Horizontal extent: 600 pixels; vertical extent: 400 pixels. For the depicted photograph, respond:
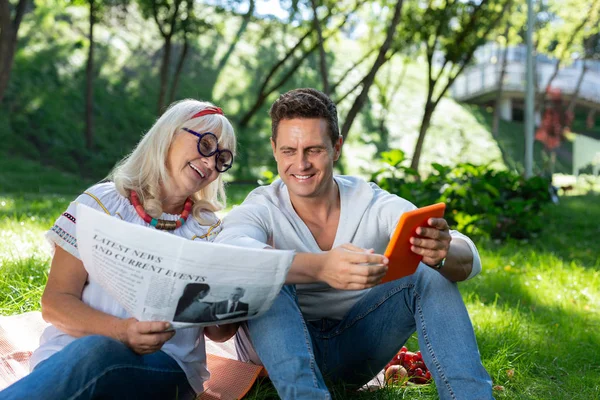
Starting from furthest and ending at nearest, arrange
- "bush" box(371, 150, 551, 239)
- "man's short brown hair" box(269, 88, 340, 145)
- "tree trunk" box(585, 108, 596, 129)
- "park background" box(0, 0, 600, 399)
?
"tree trunk" box(585, 108, 596, 129) < "bush" box(371, 150, 551, 239) < "park background" box(0, 0, 600, 399) < "man's short brown hair" box(269, 88, 340, 145)

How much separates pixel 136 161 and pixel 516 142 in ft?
70.8

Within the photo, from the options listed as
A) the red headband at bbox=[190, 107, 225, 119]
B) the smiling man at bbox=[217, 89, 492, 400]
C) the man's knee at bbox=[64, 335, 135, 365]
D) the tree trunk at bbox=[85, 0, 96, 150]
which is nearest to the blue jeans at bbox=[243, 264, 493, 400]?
the smiling man at bbox=[217, 89, 492, 400]

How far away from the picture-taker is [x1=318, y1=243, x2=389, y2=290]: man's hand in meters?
2.02

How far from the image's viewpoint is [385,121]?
2070 cm

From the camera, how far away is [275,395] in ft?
8.89

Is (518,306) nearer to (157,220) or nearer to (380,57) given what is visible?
(157,220)

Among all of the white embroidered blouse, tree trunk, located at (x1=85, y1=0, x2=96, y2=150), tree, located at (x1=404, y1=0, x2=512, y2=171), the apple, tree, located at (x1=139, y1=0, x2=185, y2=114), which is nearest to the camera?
the white embroidered blouse

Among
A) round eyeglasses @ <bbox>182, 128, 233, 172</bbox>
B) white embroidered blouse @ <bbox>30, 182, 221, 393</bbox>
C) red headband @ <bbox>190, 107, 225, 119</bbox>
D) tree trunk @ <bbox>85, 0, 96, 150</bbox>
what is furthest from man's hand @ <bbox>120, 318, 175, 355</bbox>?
tree trunk @ <bbox>85, 0, 96, 150</bbox>

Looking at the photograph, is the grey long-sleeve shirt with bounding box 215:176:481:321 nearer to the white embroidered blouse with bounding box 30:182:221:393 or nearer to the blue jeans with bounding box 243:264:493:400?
the blue jeans with bounding box 243:264:493:400

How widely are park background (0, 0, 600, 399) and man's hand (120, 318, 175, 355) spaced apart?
2.45 ft

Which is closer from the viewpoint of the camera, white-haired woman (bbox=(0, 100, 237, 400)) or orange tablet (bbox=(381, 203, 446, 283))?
white-haired woman (bbox=(0, 100, 237, 400))

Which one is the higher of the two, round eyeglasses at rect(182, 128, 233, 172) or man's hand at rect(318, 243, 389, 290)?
round eyeglasses at rect(182, 128, 233, 172)

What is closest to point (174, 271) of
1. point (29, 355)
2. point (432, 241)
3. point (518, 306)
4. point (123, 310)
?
point (123, 310)

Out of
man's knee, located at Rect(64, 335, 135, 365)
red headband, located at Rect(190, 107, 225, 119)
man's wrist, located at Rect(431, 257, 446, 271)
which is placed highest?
red headband, located at Rect(190, 107, 225, 119)
